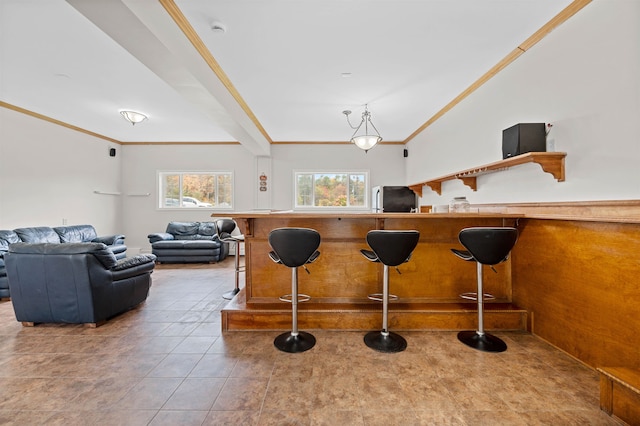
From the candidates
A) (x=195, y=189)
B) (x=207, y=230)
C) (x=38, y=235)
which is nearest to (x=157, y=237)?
(x=207, y=230)

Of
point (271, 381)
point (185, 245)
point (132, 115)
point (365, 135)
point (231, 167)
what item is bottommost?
point (271, 381)

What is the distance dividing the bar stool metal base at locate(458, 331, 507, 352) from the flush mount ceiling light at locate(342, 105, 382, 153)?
2901 millimetres

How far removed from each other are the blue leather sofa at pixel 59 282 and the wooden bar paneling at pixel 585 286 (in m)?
4.20

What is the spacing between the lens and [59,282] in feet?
8.56

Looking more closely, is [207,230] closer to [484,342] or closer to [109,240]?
[109,240]

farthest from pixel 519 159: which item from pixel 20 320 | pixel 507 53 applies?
pixel 20 320

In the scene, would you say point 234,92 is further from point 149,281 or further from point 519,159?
point 519,159

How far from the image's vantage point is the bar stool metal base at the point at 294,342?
2.22m

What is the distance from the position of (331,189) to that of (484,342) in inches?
198

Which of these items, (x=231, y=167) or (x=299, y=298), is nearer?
(x=299, y=298)

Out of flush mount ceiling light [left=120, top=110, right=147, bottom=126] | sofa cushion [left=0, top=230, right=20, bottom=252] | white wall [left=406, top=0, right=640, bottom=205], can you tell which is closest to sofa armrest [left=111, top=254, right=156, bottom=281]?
sofa cushion [left=0, top=230, right=20, bottom=252]

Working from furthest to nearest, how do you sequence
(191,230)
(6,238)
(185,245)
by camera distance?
(191,230), (185,245), (6,238)

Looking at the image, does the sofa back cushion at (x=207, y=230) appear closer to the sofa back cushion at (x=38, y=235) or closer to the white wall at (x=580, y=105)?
the sofa back cushion at (x=38, y=235)

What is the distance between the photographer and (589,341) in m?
1.97
